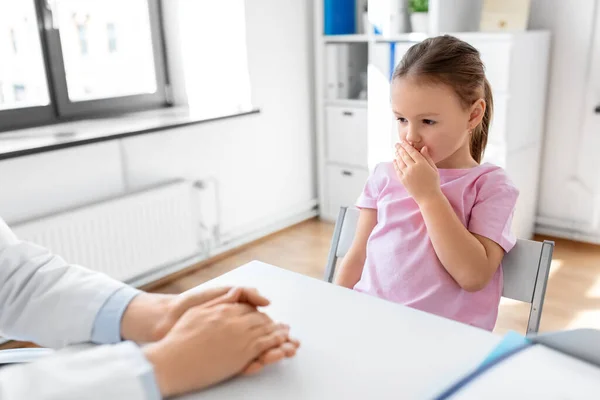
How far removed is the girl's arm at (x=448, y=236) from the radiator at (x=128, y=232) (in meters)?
1.59

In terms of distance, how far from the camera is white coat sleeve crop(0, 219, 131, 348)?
0.77m

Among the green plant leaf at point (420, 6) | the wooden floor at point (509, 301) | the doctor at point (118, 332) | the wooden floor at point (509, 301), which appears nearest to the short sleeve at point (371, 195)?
the doctor at point (118, 332)

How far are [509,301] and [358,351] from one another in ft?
5.82

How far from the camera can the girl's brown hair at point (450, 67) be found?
106 centimetres

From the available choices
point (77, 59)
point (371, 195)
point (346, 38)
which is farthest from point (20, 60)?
point (371, 195)

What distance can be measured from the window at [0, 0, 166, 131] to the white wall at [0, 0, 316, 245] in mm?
410

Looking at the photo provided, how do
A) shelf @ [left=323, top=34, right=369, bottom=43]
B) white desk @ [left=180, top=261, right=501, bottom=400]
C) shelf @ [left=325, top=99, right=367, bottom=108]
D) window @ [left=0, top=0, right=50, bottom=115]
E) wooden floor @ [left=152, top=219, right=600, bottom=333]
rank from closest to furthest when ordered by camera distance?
1. white desk @ [left=180, top=261, right=501, bottom=400]
2. wooden floor @ [left=152, top=219, right=600, bottom=333]
3. window @ [left=0, top=0, right=50, bottom=115]
4. shelf @ [left=323, top=34, right=369, bottom=43]
5. shelf @ [left=325, top=99, right=367, bottom=108]

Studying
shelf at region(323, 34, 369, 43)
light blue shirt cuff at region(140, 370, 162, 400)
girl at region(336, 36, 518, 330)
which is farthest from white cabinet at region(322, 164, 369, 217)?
light blue shirt cuff at region(140, 370, 162, 400)

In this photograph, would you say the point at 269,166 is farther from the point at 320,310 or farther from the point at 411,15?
the point at 320,310

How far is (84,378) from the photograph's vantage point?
21.6 inches

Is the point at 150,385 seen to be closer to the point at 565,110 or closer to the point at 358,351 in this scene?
→ the point at 358,351

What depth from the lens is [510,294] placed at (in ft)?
3.61

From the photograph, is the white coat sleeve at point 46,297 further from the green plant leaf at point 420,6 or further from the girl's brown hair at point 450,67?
the green plant leaf at point 420,6

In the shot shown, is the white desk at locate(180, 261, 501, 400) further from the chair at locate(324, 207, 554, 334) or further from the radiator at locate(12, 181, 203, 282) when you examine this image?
the radiator at locate(12, 181, 203, 282)
